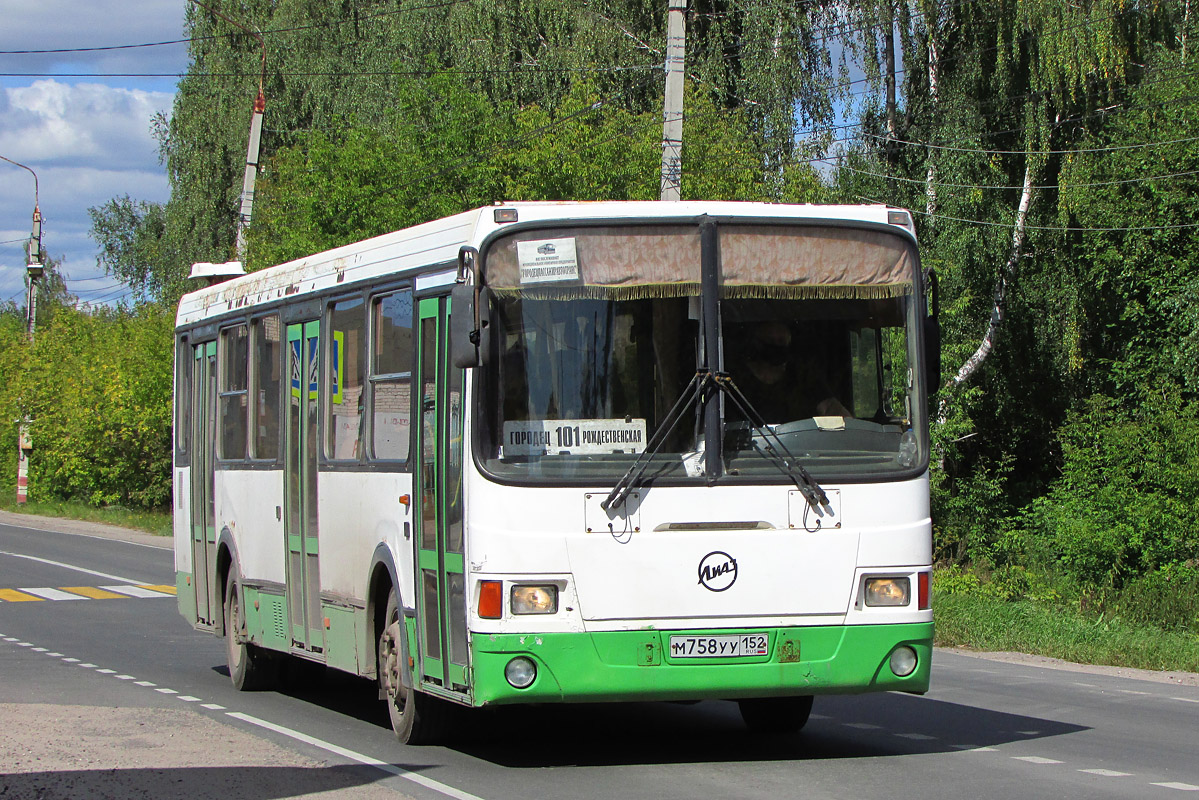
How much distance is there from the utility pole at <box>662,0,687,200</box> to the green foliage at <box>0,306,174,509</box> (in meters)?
28.0

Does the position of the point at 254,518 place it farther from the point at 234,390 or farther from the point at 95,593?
the point at 95,593

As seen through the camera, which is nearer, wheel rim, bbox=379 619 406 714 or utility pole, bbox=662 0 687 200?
wheel rim, bbox=379 619 406 714

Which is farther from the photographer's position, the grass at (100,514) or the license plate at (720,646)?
the grass at (100,514)

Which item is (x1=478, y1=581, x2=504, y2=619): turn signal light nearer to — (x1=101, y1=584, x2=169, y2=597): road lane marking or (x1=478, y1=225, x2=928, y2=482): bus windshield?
(x1=478, y1=225, x2=928, y2=482): bus windshield

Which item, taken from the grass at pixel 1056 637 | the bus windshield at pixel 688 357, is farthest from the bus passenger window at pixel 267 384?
the grass at pixel 1056 637

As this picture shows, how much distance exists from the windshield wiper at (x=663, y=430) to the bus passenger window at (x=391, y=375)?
1.67 metres

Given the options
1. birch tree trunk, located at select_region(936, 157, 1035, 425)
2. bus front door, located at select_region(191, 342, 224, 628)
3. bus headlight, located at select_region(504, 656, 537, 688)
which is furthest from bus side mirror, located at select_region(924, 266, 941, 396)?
birch tree trunk, located at select_region(936, 157, 1035, 425)

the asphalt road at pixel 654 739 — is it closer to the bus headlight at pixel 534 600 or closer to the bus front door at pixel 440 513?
the bus front door at pixel 440 513

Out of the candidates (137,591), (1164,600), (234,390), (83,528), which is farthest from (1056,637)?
(83,528)

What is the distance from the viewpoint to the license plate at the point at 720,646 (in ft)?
26.9

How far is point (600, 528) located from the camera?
812 centimetres

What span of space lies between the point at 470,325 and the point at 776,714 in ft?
11.3

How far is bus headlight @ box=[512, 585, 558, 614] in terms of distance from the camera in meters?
8.06

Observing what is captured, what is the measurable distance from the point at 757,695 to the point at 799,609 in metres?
Answer: 0.47
